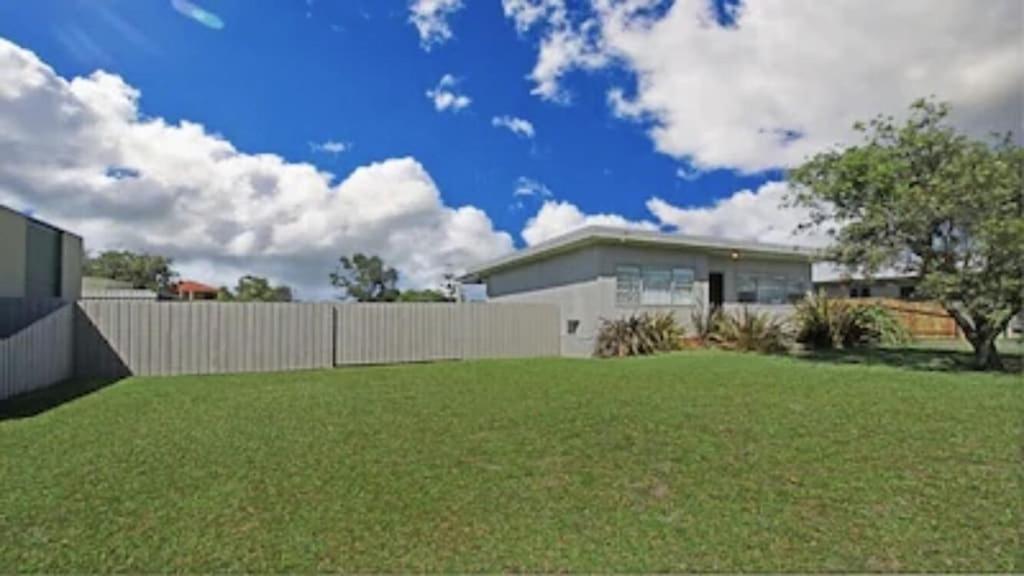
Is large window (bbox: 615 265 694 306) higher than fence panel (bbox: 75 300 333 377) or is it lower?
higher

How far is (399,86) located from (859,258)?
36.5 ft

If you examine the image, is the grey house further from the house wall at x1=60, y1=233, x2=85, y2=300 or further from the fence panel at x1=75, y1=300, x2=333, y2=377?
the house wall at x1=60, y1=233, x2=85, y2=300

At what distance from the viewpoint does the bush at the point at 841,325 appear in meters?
16.2

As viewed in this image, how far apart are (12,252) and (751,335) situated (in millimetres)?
16483

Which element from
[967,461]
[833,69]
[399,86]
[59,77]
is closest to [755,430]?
[967,461]

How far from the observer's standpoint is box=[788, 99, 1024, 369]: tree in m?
10.4

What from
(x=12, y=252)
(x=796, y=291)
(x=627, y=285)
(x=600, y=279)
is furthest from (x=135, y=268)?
(x=796, y=291)

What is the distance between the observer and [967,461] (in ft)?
15.2

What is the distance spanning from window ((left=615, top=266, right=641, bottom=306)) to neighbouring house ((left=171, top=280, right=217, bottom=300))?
2536 centimetres

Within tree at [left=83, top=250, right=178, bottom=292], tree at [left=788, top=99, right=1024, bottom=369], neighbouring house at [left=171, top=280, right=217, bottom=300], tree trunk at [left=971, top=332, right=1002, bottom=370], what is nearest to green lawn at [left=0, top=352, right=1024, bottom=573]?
tree at [left=788, top=99, right=1024, bottom=369]

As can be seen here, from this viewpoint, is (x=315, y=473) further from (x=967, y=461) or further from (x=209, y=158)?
(x=209, y=158)

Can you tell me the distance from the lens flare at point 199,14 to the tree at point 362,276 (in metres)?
32.4

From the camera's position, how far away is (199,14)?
970cm

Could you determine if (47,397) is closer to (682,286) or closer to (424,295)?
(682,286)
